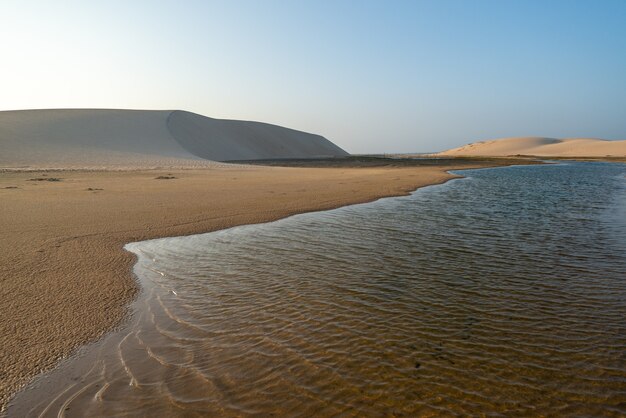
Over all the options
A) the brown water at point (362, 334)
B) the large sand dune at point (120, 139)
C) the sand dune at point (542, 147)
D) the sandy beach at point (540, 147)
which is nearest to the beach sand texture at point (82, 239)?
the brown water at point (362, 334)

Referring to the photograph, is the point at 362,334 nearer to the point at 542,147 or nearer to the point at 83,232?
the point at 83,232

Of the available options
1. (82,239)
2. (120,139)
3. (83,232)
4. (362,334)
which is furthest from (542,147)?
(362,334)

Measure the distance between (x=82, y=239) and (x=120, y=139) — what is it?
50.4 metres

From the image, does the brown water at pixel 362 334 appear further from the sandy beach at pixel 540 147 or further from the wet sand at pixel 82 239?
the sandy beach at pixel 540 147

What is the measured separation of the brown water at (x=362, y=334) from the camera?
3.66 meters

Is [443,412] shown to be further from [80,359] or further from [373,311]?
[80,359]

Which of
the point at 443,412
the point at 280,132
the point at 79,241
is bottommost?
the point at 443,412

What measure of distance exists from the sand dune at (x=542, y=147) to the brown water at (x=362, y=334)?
92.4 m

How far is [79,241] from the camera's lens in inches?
358

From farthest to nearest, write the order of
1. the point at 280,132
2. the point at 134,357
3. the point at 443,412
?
the point at 280,132
the point at 134,357
the point at 443,412

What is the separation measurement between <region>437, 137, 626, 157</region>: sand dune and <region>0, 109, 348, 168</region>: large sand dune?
2473 inches

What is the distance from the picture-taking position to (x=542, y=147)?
111438 millimetres

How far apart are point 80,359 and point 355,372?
3041mm

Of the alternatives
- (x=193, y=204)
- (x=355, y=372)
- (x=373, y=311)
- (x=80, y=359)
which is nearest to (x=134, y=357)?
(x=80, y=359)
